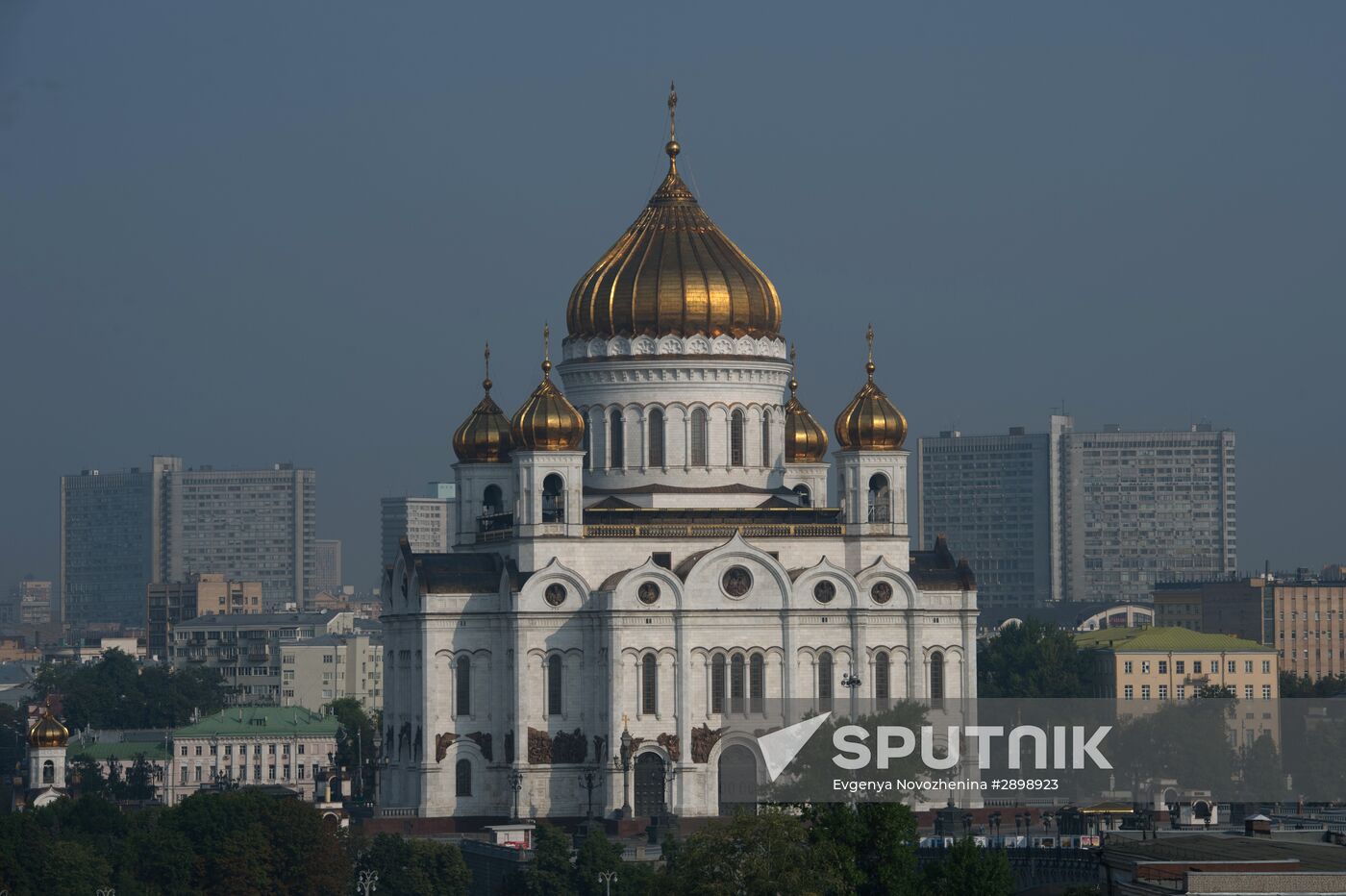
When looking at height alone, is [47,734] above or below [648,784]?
above

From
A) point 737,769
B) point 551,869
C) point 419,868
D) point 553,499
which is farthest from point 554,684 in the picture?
point 551,869

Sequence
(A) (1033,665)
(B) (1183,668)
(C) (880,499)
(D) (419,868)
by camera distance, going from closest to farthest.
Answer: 1. (D) (419,868)
2. (C) (880,499)
3. (A) (1033,665)
4. (B) (1183,668)

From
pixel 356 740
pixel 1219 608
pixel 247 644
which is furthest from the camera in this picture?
pixel 247 644

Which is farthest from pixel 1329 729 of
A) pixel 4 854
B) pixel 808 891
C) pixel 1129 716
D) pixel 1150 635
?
pixel 808 891

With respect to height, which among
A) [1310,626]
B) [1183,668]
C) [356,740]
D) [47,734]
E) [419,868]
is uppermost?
[1310,626]

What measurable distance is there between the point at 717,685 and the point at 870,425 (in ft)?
26.4

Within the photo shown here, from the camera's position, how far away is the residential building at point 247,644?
17550cm

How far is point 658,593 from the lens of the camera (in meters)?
95.9

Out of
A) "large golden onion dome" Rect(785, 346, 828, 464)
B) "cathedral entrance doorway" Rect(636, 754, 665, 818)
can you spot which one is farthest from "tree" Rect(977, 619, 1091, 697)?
"cathedral entrance doorway" Rect(636, 754, 665, 818)

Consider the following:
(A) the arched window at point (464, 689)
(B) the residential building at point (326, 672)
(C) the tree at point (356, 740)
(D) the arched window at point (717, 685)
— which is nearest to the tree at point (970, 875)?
(D) the arched window at point (717, 685)

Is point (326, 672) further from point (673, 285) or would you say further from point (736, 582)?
point (736, 582)

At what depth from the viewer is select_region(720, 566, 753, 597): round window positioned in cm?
9619

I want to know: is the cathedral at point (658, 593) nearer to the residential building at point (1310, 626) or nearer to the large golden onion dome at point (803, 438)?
the large golden onion dome at point (803, 438)

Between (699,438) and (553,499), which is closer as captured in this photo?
(553,499)
